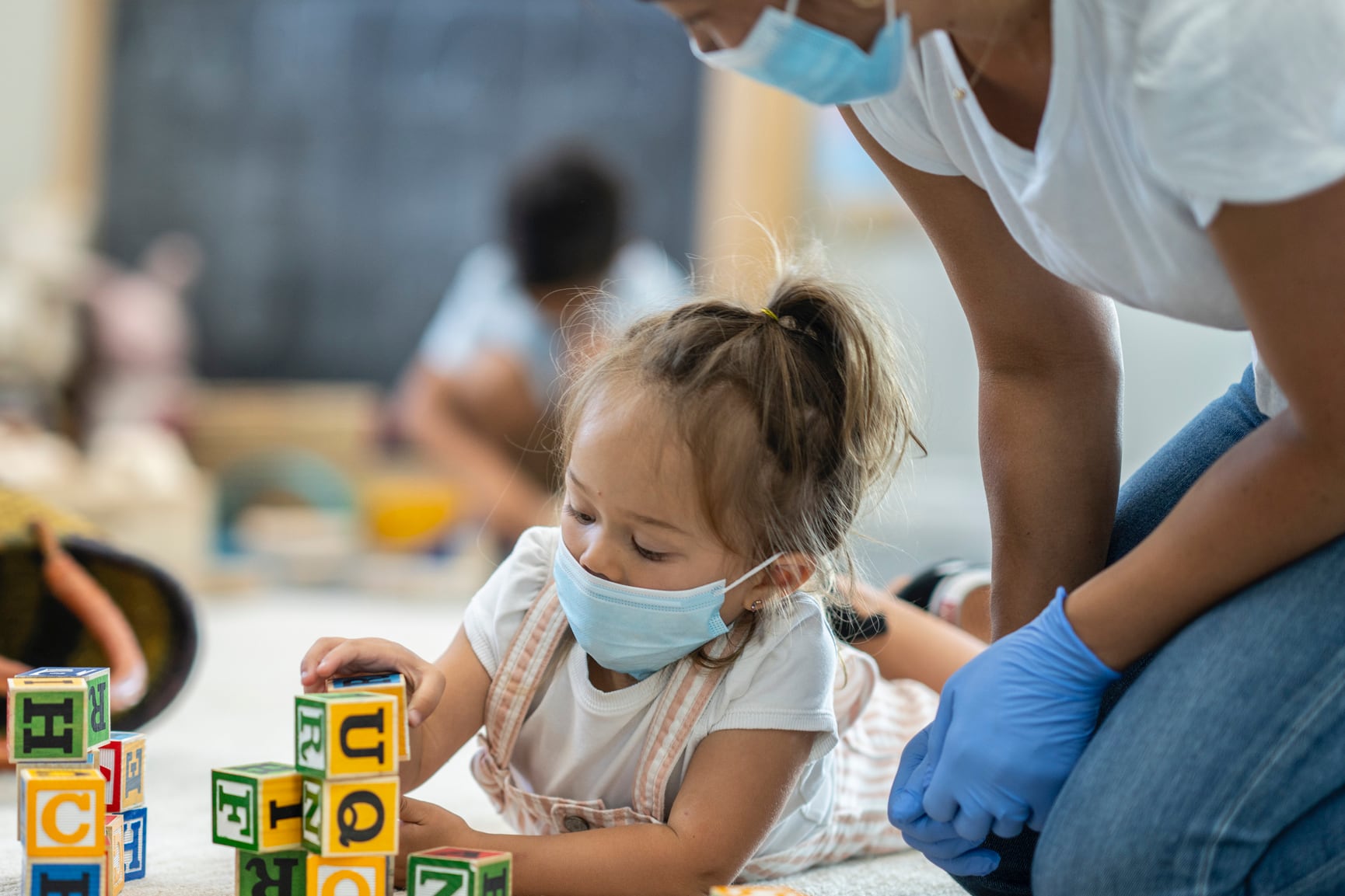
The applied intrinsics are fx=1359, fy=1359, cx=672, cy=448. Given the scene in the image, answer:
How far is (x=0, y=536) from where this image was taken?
1.24 meters

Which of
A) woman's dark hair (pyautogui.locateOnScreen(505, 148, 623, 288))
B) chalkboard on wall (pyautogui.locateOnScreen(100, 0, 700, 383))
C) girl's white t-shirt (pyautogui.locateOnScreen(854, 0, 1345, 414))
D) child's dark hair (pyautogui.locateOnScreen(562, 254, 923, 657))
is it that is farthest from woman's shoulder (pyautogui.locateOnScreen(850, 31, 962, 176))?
chalkboard on wall (pyautogui.locateOnScreen(100, 0, 700, 383))

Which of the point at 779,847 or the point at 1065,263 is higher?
the point at 1065,263

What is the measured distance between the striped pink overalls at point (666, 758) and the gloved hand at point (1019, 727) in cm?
19

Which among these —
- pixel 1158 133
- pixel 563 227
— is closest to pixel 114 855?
pixel 1158 133

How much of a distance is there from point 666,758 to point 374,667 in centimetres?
21

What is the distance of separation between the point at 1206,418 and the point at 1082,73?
0.38 meters

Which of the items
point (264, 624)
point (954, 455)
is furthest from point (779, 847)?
point (954, 455)

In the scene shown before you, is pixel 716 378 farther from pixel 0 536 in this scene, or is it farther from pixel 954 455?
pixel 954 455

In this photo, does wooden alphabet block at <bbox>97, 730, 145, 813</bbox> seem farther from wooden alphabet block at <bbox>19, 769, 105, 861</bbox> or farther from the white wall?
the white wall

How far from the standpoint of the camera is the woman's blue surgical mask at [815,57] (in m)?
0.74

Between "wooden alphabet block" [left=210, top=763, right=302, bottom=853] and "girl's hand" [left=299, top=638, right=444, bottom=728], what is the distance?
0.09 meters

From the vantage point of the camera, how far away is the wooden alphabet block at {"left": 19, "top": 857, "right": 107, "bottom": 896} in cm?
76

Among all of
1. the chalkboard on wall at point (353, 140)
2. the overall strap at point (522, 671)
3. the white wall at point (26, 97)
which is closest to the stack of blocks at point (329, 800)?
the overall strap at point (522, 671)

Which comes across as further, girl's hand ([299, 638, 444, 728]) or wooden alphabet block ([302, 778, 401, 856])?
girl's hand ([299, 638, 444, 728])
